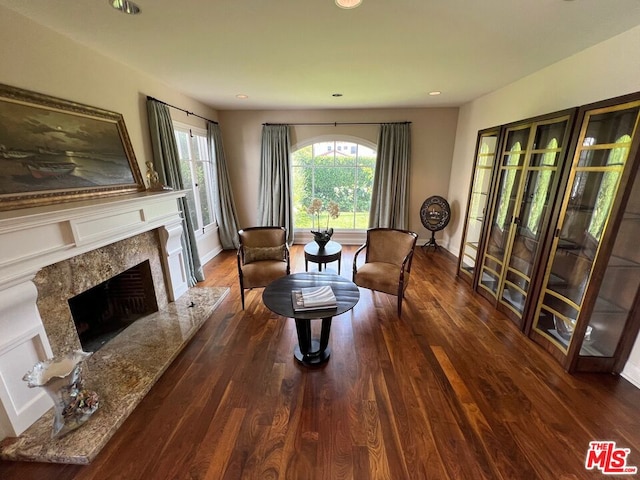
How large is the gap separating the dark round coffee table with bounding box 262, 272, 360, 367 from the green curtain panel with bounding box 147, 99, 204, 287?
5.65 feet

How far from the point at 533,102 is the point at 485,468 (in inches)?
136

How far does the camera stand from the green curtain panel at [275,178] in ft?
16.0

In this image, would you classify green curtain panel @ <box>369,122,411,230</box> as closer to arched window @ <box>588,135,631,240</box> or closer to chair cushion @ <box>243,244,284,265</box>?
chair cushion @ <box>243,244,284,265</box>

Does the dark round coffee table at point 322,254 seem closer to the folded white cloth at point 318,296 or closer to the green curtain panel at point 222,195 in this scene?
the folded white cloth at point 318,296

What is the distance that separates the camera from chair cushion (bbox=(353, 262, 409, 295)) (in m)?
2.85

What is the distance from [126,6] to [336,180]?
13.3 feet

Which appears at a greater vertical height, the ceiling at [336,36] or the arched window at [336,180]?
the ceiling at [336,36]

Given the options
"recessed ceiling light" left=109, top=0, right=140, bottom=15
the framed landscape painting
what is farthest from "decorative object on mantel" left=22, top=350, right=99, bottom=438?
"recessed ceiling light" left=109, top=0, right=140, bottom=15

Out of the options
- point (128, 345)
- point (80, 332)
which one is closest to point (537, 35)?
point (128, 345)

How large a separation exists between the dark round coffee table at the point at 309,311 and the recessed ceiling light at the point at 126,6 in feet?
6.91

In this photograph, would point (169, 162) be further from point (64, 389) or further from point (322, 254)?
point (64, 389)

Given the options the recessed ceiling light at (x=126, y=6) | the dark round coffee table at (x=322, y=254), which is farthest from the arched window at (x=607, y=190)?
the recessed ceiling light at (x=126, y=6)

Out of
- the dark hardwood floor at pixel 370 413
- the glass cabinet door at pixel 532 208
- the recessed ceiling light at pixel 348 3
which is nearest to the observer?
the dark hardwood floor at pixel 370 413

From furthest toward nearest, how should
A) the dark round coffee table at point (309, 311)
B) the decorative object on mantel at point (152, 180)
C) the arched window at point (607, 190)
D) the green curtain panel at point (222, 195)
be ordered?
the green curtain panel at point (222, 195) → the decorative object on mantel at point (152, 180) → the dark round coffee table at point (309, 311) → the arched window at point (607, 190)
